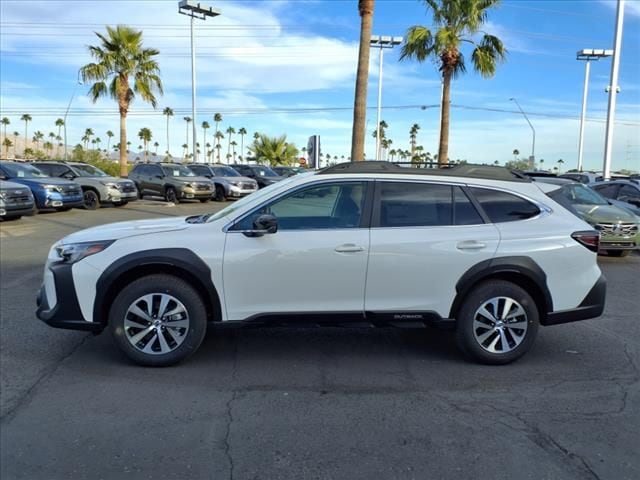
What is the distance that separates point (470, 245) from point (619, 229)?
7.64 metres

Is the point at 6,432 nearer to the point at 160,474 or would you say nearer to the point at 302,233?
the point at 160,474

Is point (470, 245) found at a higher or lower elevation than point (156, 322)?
higher

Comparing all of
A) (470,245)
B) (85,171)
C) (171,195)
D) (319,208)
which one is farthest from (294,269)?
(171,195)

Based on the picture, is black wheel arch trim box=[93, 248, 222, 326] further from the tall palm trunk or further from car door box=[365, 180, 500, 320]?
the tall palm trunk

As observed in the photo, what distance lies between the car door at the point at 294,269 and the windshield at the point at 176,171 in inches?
771

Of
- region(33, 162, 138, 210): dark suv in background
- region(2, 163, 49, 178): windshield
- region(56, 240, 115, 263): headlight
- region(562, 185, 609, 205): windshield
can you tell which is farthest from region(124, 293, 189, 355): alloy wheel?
region(33, 162, 138, 210): dark suv in background

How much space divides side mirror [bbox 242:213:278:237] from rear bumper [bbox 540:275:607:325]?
254 cm

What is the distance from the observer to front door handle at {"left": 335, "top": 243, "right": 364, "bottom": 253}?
15.2ft

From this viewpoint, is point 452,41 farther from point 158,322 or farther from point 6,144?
point 6,144

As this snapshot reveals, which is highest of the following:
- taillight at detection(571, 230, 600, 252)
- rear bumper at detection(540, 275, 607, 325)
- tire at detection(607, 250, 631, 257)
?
taillight at detection(571, 230, 600, 252)

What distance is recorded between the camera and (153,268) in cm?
466

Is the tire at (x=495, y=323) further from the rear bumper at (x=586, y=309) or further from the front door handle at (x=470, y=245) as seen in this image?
the front door handle at (x=470, y=245)

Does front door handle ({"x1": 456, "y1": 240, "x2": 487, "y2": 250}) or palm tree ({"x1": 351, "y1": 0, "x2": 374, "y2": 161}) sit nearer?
front door handle ({"x1": 456, "y1": 240, "x2": 487, "y2": 250})

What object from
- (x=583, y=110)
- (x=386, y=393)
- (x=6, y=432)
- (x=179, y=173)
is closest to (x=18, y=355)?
(x=6, y=432)
